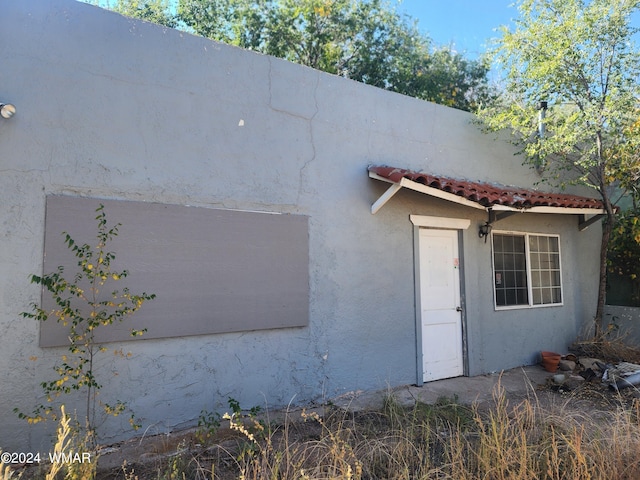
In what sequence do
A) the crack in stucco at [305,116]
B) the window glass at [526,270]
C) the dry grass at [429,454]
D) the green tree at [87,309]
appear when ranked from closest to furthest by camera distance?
1. the dry grass at [429,454]
2. the green tree at [87,309]
3. the crack in stucco at [305,116]
4. the window glass at [526,270]

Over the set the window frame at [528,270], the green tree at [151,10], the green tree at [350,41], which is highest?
the green tree at [151,10]

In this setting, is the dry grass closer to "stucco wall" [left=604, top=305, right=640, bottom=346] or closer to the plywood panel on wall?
the plywood panel on wall

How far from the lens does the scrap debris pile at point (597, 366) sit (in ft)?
20.2

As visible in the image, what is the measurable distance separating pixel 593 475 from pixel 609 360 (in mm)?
5355

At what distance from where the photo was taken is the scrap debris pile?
6.14 meters

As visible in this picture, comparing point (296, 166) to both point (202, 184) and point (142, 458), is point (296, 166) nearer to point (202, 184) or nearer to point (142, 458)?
point (202, 184)

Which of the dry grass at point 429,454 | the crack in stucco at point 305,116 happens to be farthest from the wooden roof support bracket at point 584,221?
the crack in stucco at point 305,116

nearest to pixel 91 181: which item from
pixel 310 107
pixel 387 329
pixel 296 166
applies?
pixel 296 166

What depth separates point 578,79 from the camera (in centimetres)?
691

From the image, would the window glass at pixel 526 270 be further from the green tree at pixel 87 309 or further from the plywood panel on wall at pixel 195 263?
the green tree at pixel 87 309

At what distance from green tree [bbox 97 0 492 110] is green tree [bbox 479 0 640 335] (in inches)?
155

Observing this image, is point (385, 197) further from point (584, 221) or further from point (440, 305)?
point (584, 221)

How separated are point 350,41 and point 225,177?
7.89 meters

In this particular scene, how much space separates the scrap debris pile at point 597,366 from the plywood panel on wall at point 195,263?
432 centimetres
